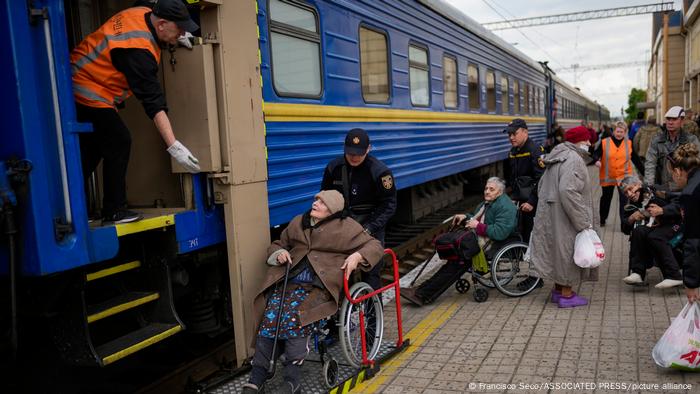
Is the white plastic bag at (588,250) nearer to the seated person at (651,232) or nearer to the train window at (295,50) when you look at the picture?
the seated person at (651,232)

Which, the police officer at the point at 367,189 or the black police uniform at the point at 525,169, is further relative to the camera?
the black police uniform at the point at 525,169

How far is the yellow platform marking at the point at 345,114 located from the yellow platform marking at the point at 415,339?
2.02 m

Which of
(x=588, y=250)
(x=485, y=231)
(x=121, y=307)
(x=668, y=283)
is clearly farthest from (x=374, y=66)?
(x=121, y=307)

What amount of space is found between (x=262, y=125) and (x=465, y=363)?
88.1 inches

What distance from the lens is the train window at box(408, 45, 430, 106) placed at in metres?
8.01

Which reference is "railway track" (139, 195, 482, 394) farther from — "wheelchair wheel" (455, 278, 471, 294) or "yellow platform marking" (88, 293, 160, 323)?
"wheelchair wheel" (455, 278, 471, 294)

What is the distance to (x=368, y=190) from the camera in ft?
15.1

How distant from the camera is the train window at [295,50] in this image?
4988mm

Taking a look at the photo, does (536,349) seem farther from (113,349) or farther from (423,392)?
(113,349)

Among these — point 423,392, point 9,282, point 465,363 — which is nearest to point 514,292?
point 465,363

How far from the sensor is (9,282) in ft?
9.77

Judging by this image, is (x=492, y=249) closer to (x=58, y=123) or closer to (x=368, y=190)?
(x=368, y=190)

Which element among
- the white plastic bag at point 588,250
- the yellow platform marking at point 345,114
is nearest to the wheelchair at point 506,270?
the white plastic bag at point 588,250

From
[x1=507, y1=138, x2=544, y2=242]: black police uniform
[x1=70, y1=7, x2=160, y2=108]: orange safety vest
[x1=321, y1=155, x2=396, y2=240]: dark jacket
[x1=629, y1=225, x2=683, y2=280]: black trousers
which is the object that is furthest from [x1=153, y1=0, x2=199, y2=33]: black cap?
[x1=629, y1=225, x2=683, y2=280]: black trousers
